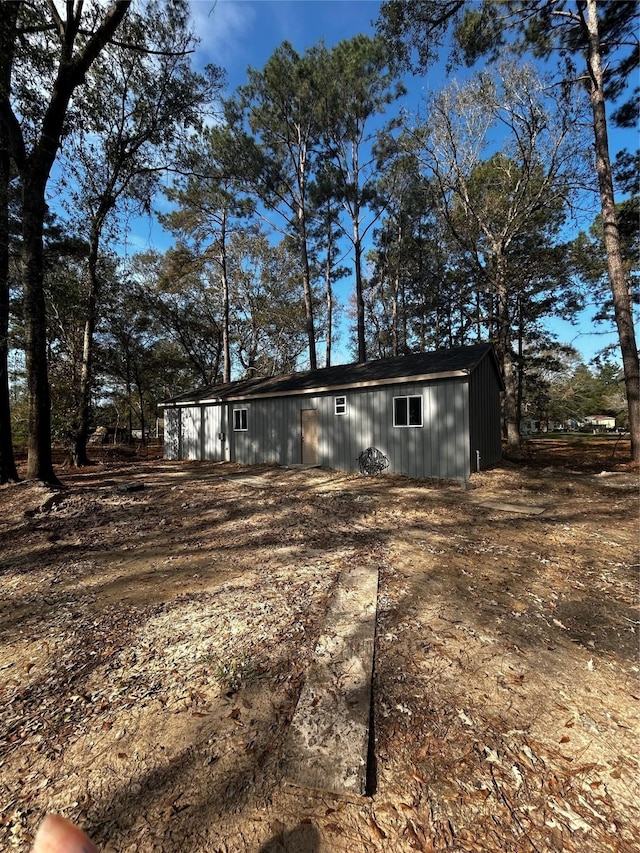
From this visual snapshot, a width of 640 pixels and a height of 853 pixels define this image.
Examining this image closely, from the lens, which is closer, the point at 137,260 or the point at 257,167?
the point at 257,167

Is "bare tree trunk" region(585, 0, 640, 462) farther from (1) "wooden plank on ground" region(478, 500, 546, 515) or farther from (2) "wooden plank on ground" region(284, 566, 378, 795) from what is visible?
(2) "wooden plank on ground" region(284, 566, 378, 795)

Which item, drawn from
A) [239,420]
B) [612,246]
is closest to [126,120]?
[239,420]

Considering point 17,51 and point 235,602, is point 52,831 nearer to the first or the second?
point 235,602

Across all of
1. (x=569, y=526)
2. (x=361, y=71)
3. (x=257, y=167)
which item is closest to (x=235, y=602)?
(x=569, y=526)

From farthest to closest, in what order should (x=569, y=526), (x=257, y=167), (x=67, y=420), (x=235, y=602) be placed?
(x=257, y=167) → (x=67, y=420) → (x=569, y=526) → (x=235, y=602)

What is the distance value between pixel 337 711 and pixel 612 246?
45.8 feet

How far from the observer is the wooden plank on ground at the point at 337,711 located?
1.66 m

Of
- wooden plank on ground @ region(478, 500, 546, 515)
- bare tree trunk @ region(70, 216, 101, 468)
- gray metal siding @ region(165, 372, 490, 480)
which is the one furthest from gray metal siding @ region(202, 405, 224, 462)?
wooden plank on ground @ region(478, 500, 546, 515)

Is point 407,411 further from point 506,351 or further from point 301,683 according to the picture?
point 506,351

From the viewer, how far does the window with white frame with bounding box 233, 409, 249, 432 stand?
1364 centimetres

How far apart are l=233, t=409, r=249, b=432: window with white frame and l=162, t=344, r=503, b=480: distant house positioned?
38 millimetres

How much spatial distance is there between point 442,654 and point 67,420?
13977mm

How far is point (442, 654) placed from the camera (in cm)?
248

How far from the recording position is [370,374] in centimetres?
1074
